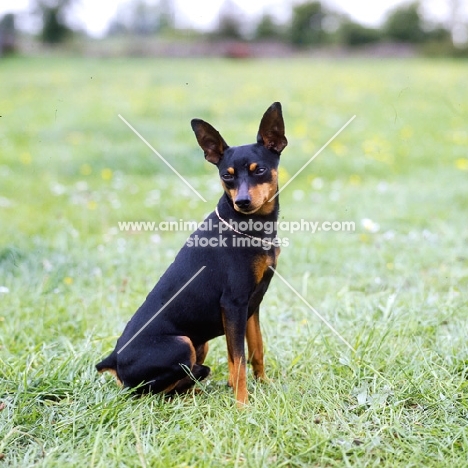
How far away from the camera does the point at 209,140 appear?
3025 millimetres

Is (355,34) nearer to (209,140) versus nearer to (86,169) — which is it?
(86,169)

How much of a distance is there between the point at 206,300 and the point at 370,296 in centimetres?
158

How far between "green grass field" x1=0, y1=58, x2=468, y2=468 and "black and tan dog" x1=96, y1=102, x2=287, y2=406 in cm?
18

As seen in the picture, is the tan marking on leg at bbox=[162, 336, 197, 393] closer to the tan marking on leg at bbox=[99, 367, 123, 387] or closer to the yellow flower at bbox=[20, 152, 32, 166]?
the tan marking on leg at bbox=[99, 367, 123, 387]

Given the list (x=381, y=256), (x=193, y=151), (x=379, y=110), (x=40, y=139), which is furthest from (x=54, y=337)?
(x=379, y=110)

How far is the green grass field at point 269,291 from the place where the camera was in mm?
2570

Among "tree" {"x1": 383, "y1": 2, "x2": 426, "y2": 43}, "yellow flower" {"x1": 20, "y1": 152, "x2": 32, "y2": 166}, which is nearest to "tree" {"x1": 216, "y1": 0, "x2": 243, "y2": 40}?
"tree" {"x1": 383, "y1": 2, "x2": 426, "y2": 43}

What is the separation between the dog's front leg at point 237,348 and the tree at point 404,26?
1983 cm

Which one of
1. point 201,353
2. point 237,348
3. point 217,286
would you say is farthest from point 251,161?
point 201,353

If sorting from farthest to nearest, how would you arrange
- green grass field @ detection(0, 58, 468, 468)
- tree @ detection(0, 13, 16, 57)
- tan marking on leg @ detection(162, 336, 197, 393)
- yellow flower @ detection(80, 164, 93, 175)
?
tree @ detection(0, 13, 16, 57)
yellow flower @ detection(80, 164, 93, 175)
tan marking on leg @ detection(162, 336, 197, 393)
green grass field @ detection(0, 58, 468, 468)

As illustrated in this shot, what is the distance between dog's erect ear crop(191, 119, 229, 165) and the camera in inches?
117

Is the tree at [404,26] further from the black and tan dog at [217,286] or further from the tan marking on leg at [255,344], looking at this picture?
the tan marking on leg at [255,344]

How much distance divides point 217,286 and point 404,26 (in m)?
21.1

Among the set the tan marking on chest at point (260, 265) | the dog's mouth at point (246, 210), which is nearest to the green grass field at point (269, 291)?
the tan marking on chest at point (260, 265)
